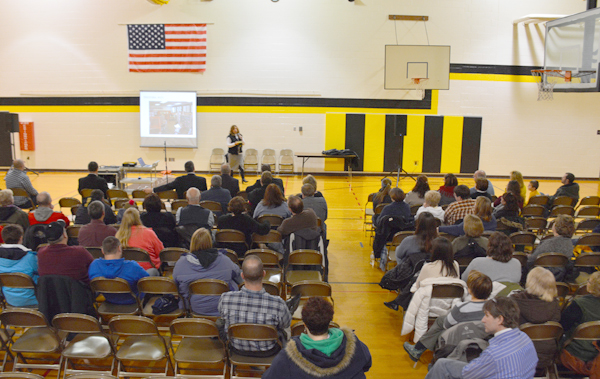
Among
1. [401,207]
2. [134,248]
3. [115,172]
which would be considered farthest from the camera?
[115,172]

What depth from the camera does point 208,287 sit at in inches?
160

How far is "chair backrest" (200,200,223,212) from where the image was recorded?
23.1 feet

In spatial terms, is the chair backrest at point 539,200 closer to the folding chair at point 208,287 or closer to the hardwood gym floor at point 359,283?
the hardwood gym floor at point 359,283

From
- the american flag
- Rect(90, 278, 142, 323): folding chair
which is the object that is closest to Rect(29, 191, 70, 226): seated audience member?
Rect(90, 278, 142, 323): folding chair

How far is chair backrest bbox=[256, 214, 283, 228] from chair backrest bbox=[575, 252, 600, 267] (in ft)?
12.1

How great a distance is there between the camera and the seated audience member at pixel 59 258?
4.20 m

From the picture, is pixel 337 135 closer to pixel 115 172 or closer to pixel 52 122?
pixel 115 172

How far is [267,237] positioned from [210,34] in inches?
408

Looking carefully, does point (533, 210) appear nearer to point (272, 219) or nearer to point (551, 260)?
point (551, 260)

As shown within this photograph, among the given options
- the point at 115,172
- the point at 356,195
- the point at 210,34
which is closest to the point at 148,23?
the point at 210,34

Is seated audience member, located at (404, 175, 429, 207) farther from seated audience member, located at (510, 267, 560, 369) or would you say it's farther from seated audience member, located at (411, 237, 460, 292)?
seated audience member, located at (510, 267, 560, 369)

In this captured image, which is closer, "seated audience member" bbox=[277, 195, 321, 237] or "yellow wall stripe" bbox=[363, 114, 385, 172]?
"seated audience member" bbox=[277, 195, 321, 237]

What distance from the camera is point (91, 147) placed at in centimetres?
1477

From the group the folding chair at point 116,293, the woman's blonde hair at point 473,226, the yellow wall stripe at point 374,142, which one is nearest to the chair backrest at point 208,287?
the folding chair at point 116,293
